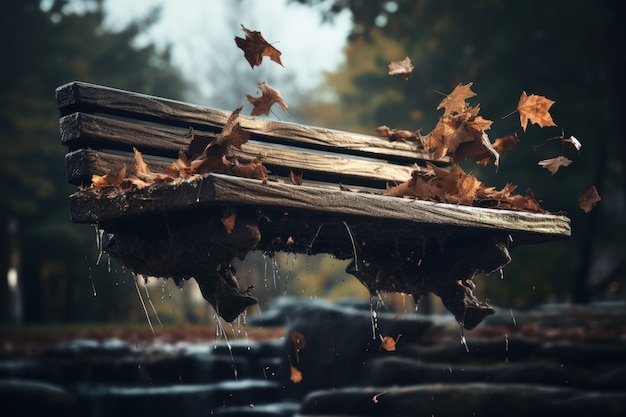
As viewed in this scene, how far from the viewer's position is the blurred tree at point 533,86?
1266cm

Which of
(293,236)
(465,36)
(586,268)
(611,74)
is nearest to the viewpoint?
(293,236)

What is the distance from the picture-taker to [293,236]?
2.97m

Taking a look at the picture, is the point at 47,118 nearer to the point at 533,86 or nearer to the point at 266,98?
the point at 533,86

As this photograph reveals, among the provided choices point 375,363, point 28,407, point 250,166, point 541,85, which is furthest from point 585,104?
point 250,166

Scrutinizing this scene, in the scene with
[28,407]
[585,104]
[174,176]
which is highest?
[585,104]

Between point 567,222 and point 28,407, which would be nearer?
point 567,222

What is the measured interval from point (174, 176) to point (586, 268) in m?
11.3

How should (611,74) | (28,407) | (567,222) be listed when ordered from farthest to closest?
(611,74)
(28,407)
(567,222)

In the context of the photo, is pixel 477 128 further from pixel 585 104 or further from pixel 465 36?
pixel 465 36

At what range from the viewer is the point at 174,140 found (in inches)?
113

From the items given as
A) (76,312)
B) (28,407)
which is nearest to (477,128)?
(28,407)

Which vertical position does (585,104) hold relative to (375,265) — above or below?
above

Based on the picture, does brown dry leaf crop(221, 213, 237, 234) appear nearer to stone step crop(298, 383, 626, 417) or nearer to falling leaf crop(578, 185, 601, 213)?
falling leaf crop(578, 185, 601, 213)

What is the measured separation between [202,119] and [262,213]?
0.64m
